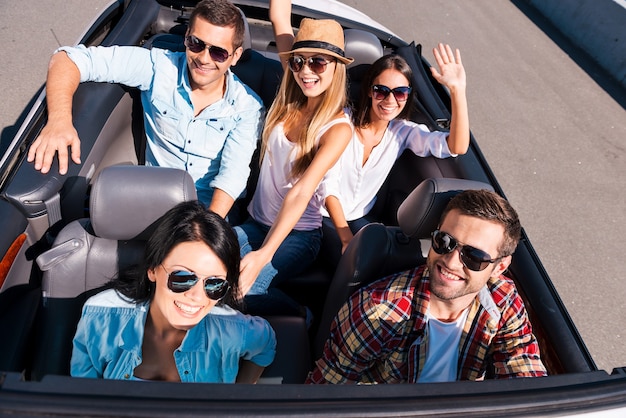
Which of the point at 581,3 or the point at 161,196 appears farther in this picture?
the point at 581,3

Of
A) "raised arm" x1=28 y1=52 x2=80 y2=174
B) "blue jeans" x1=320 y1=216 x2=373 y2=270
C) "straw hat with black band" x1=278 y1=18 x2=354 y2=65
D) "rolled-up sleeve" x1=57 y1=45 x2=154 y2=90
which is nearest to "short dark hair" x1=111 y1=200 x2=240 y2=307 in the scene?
"raised arm" x1=28 y1=52 x2=80 y2=174

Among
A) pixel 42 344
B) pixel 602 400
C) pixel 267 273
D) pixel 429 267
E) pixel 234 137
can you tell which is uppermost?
pixel 602 400

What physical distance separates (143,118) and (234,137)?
24.9 inches

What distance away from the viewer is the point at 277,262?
2.55 meters

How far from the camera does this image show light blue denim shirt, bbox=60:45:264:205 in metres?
2.72

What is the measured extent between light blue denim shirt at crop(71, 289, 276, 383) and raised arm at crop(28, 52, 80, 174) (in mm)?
706

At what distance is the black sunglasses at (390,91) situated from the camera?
8.68 ft

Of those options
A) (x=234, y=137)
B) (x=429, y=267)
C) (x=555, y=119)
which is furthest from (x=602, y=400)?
(x=555, y=119)

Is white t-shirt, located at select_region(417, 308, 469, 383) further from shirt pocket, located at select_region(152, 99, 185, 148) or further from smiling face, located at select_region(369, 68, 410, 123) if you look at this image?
shirt pocket, located at select_region(152, 99, 185, 148)

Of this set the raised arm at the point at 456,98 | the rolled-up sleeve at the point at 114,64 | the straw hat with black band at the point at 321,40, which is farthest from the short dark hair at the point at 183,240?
the raised arm at the point at 456,98

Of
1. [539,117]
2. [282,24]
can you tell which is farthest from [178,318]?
[539,117]

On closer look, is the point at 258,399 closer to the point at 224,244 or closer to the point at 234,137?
the point at 224,244

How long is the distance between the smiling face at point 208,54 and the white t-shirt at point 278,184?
1.30 ft

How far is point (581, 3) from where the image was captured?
6.76 metres
